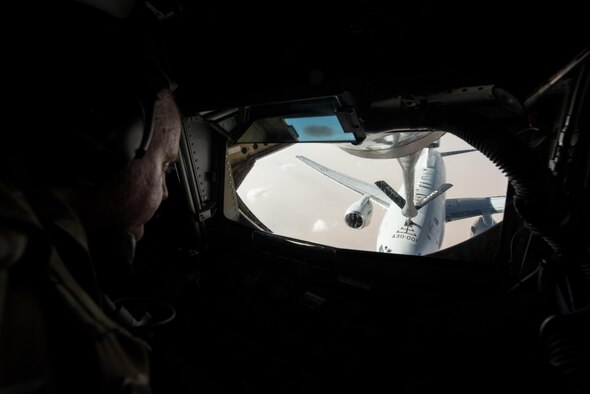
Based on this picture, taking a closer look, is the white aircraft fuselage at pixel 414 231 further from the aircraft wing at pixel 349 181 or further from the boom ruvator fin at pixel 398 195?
the aircraft wing at pixel 349 181

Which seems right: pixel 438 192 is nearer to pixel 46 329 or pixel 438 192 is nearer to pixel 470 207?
pixel 46 329

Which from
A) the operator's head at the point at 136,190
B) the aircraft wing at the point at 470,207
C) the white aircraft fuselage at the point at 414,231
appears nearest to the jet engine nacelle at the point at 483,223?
the aircraft wing at the point at 470,207

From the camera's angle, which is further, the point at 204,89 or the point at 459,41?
the point at 204,89

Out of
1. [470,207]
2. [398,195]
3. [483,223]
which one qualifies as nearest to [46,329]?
[398,195]

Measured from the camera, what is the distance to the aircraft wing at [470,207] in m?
10.4

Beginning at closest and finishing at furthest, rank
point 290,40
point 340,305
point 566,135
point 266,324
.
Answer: point 566,135, point 290,40, point 266,324, point 340,305

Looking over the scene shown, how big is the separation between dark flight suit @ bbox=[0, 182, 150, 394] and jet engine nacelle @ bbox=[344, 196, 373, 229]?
25.7 ft

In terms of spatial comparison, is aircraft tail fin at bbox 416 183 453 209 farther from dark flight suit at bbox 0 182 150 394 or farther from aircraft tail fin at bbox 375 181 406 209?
dark flight suit at bbox 0 182 150 394

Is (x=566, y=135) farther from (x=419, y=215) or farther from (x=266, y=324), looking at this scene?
(x=419, y=215)

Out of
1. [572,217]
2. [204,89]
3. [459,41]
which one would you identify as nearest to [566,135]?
[572,217]

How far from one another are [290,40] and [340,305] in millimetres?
1533

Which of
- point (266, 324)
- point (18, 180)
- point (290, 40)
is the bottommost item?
point (266, 324)

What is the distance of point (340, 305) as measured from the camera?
71.3 inches

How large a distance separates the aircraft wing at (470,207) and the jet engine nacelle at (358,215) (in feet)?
13.1
